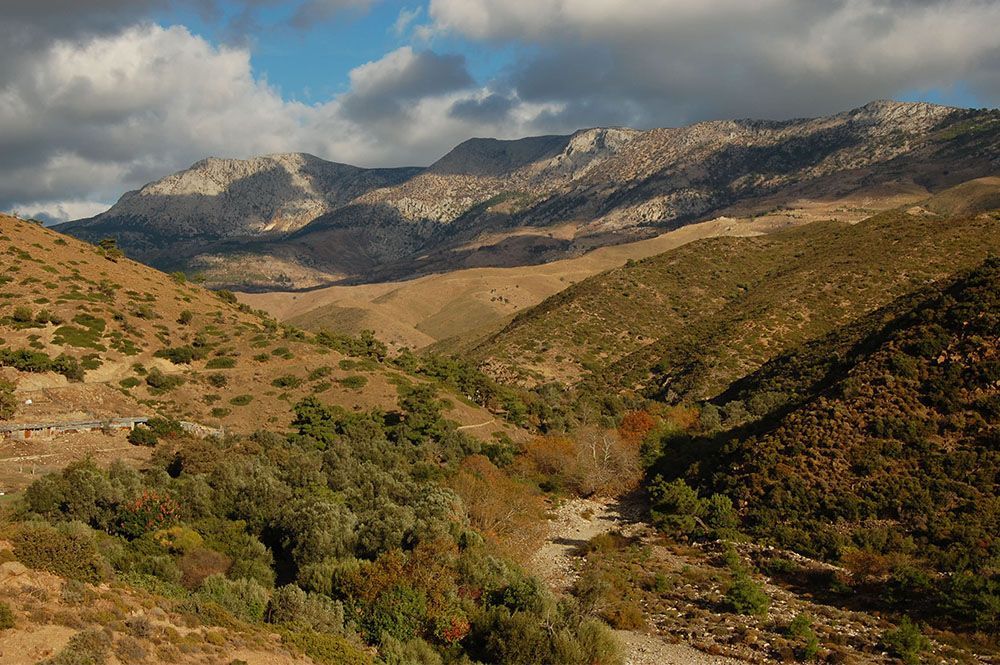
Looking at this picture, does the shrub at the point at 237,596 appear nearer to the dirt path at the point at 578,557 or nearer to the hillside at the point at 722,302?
the dirt path at the point at 578,557

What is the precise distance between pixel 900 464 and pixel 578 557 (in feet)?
52.1

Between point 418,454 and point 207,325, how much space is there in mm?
28071

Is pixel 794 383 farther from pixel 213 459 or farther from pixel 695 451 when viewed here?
pixel 213 459

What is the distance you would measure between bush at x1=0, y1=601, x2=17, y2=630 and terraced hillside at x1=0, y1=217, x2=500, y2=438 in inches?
1213

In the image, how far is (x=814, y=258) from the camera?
103m

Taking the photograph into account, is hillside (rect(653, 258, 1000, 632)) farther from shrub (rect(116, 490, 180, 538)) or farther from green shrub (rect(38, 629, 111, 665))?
shrub (rect(116, 490, 180, 538))

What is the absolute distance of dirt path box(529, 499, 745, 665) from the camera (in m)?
24.1

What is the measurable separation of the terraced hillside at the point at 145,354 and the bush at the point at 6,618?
30.8 meters

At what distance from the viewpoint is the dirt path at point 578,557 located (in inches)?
950

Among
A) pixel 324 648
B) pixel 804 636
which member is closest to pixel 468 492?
pixel 804 636

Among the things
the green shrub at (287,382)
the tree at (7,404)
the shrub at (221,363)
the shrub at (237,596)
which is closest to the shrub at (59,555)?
the shrub at (237,596)

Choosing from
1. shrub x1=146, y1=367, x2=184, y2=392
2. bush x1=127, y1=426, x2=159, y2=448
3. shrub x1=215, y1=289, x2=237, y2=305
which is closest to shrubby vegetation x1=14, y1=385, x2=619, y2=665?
bush x1=127, y1=426, x2=159, y2=448

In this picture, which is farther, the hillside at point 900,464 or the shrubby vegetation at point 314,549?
the hillside at point 900,464

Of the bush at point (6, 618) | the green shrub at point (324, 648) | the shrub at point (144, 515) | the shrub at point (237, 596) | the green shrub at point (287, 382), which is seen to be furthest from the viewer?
the green shrub at point (287, 382)
